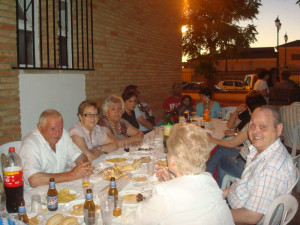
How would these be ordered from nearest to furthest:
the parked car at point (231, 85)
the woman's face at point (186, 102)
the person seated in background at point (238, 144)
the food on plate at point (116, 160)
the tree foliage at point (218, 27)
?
the food on plate at point (116, 160)
the person seated in background at point (238, 144)
the woman's face at point (186, 102)
the tree foliage at point (218, 27)
the parked car at point (231, 85)

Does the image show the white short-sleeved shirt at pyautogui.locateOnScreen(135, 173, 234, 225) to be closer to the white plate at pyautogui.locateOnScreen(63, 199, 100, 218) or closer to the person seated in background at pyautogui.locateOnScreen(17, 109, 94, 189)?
the white plate at pyautogui.locateOnScreen(63, 199, 100, 218)

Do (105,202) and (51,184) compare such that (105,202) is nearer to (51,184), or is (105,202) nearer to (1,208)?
(51,184)

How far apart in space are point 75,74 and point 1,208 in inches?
150

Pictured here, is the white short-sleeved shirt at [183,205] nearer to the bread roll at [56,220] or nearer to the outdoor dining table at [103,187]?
the outdoor dining table at [103,187]

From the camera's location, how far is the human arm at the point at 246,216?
209 centimetres

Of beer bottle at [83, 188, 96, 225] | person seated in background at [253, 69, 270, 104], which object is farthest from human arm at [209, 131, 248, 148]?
person seated in background at [253, 69, 270, 104]

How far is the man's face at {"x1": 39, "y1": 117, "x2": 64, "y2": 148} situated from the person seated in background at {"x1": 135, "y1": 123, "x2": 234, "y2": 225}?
1381 mm

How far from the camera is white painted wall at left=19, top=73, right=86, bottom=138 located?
14.6 feet

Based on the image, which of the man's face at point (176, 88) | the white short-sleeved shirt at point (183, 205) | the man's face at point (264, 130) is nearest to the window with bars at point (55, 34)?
the man's face at point (176, 88)

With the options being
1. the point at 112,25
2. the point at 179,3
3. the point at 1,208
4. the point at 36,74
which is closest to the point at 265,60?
the point at 179,3

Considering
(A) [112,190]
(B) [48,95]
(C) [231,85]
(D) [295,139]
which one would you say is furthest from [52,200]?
(C) [231,85]

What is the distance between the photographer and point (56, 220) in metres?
1.75

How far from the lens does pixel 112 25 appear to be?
665cm

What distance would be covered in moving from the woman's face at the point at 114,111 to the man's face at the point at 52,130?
55.3 inches
